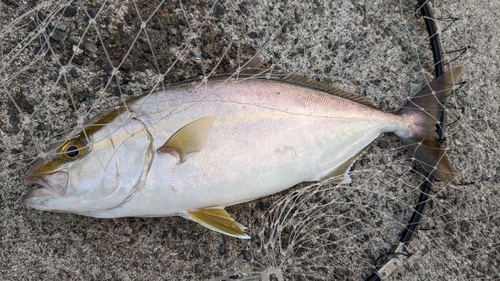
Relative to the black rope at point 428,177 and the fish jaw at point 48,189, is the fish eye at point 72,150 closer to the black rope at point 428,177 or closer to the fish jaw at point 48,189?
the fish jaw at point 48,189

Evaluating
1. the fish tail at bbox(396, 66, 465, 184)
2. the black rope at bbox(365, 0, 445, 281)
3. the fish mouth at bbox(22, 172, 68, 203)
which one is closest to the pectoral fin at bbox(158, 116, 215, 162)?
the fish mouth at bbox(22, 172, 68, 203)

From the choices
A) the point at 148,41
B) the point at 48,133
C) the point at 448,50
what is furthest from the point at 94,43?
the point at 448,50

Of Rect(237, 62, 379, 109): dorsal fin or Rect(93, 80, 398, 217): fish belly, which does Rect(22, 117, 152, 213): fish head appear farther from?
Rect(237, 62, 379, 109): dorsal fin

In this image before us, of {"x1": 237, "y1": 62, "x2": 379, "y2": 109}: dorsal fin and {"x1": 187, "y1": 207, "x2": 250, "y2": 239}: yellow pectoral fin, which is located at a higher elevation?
{"x1": 237, "y1": 62, "x2": 379, "y2": 109}: dorsal fin

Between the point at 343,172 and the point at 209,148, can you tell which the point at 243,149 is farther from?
the point at 343,172

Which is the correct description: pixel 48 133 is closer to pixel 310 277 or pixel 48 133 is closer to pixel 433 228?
pixel 310 277

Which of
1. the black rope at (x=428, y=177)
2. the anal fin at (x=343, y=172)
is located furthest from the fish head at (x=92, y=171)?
the black rope at (x=428, y=177)
